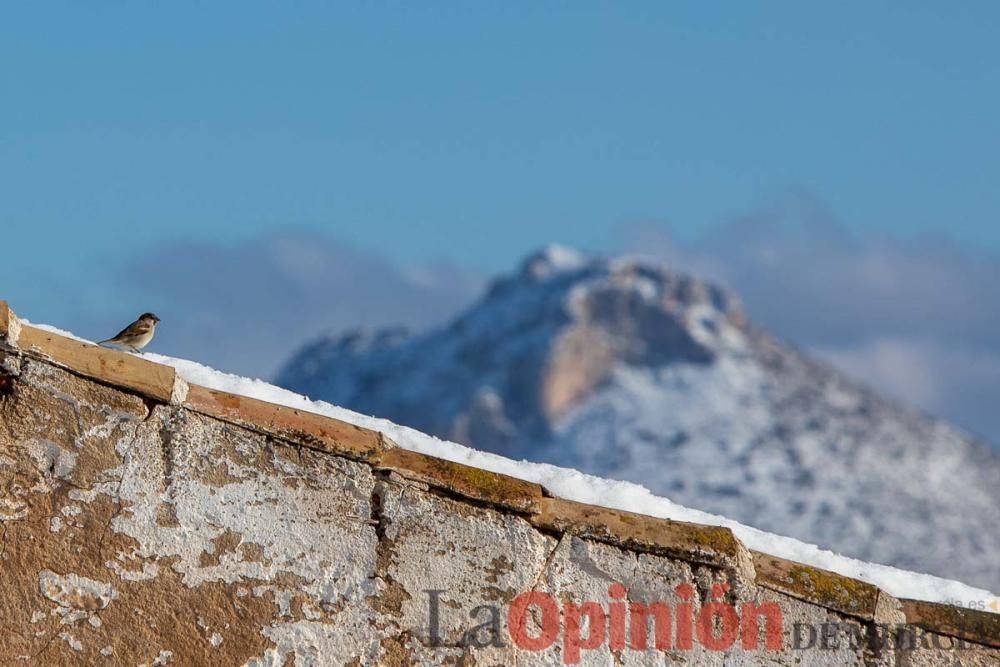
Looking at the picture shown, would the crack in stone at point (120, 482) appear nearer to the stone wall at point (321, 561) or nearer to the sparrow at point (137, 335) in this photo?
the stone wall at point (321, 561)

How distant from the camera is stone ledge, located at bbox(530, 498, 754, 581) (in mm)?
8305

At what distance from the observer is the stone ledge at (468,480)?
8.28 metres

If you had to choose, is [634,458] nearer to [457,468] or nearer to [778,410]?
[778,410]

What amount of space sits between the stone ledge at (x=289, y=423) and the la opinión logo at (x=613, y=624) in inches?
27.7

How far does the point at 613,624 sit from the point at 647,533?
0.42 metres

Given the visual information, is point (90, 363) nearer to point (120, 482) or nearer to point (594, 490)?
point (120, 482)

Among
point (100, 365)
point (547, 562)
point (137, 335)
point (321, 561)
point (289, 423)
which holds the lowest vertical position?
point (321, 561)

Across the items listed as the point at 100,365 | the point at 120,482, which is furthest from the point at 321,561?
the point at 100,365

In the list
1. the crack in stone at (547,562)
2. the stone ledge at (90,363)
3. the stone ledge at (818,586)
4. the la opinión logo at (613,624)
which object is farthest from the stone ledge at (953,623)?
the stone ledge at (90,363)

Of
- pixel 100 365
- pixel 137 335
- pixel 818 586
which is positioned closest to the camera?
pixel 100 365

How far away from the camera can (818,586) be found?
27.5 feet

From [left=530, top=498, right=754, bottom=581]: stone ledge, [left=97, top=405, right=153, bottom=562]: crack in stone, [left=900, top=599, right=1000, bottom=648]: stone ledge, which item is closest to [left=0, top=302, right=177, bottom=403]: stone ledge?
[left=97, top=405, right=153, bottom=562]: crack in stone

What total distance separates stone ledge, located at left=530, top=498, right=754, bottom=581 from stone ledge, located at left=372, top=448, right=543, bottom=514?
0.08 metres

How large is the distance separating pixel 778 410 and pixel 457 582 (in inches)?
7271
